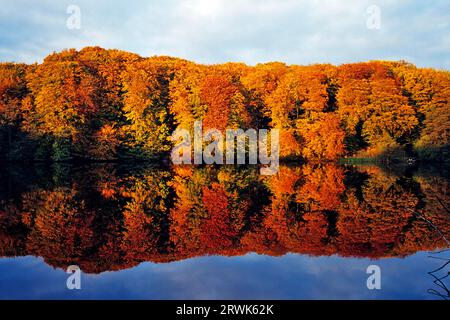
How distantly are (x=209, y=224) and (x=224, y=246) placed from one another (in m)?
1.97

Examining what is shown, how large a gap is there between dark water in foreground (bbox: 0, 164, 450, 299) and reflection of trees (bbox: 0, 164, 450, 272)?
0.03 metres

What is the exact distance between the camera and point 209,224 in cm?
1054

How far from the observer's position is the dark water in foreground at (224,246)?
609 cm

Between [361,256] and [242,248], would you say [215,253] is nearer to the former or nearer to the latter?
[242,248]

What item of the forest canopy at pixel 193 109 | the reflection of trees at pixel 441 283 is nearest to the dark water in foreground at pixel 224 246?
the reflection of trees at pixel 441 283

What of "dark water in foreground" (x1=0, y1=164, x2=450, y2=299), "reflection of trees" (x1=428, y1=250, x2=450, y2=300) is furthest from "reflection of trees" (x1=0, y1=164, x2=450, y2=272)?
"reflection of trees" (x1=428, y1=250, x2=450, y2=300)

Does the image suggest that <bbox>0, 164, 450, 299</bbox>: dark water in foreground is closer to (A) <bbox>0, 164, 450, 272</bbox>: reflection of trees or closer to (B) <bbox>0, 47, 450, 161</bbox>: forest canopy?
(A) <bbox>0, 164, 450, 272</bbox>: reflection of trees

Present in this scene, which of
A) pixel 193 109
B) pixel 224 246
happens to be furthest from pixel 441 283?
pixel 193 109

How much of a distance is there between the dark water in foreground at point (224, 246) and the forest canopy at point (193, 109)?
27.4 metres

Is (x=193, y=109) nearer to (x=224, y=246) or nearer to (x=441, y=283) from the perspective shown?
(x=224, y=246)

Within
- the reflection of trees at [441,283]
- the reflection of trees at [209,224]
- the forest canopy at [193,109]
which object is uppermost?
the forest canopy at [193,109]

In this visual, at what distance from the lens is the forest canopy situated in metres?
40.9

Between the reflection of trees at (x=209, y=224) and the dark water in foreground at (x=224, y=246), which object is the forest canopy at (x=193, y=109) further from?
the dark water in foreground at (x=224, y=246)

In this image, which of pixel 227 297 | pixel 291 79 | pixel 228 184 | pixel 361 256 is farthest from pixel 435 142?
pixel 227 297
